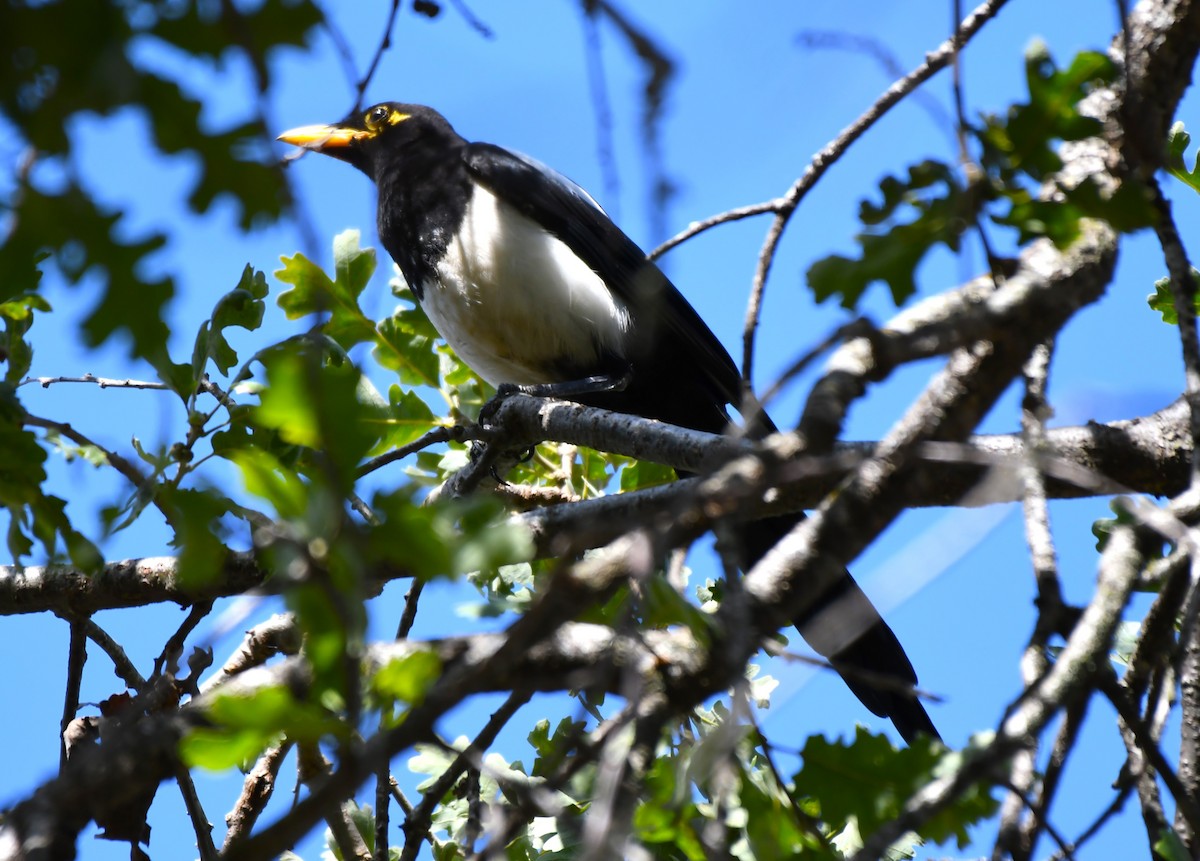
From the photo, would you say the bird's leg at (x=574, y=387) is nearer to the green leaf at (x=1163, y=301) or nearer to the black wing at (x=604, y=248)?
the black wing at (x=604, y=248)

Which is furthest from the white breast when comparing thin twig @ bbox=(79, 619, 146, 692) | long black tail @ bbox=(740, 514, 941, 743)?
thin twig @ bbox=(79, 619, 146, 692)

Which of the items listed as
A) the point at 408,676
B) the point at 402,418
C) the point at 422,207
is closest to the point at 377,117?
the point at 422,207

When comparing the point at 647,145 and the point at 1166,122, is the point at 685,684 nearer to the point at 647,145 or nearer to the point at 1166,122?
the point at 647,145

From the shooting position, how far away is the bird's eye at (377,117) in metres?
4.96

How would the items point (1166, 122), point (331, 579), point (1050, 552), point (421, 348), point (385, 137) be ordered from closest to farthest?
1. point (331, 579)
2. point (1050, 552)
3. point (1166, 122)
4. point (421, 348)
5. point (385, 137)

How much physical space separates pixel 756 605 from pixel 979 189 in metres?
0.59

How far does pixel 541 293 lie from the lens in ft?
12.9

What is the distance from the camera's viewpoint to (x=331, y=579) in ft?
3.58

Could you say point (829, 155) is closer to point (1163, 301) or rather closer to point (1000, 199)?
point (1000, 199)

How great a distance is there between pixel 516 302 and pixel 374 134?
1.45m

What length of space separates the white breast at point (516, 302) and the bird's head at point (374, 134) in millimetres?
896

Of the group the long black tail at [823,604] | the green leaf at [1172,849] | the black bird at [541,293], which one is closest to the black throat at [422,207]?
the black bird at [541,293]

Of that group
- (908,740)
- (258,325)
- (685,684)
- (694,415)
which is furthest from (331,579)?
(694,415)

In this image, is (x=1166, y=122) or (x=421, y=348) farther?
(x=421, y=348)
